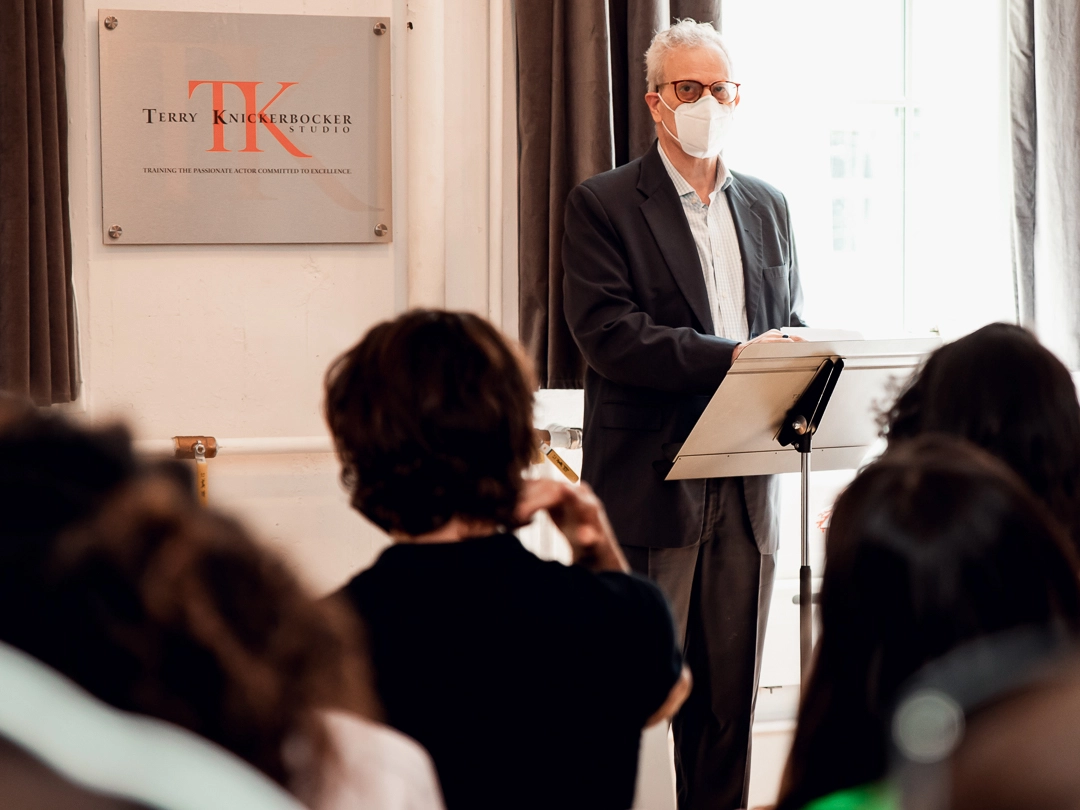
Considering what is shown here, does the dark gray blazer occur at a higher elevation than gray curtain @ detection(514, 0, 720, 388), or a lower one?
lower

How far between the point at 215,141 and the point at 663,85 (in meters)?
1.02

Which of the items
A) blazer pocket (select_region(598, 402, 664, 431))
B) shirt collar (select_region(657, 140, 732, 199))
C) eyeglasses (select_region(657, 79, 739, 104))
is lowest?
blazer pocket (select_region(598, 402, 664, 431))

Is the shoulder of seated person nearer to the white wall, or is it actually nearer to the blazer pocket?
the blazer pocket

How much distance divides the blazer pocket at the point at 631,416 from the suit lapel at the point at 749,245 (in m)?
0.28

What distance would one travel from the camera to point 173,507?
1.43 feet

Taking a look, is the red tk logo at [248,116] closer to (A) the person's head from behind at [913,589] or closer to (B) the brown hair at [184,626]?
(A) the person's head from behind at [913,589]

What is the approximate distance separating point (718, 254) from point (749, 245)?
0.22 feet

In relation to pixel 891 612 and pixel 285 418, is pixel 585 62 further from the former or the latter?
pixel 891 612

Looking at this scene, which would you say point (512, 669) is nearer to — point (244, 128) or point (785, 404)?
point (785, 404)

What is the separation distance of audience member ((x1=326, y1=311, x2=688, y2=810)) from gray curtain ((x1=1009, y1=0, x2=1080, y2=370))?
215 centimetres

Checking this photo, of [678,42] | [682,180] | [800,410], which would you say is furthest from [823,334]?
[678,42]

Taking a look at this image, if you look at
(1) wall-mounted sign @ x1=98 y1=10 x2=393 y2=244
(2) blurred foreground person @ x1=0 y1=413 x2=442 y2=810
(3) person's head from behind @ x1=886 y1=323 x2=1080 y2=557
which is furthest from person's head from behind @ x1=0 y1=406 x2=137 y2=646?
(1) wall-mounted sign @ x1=98 y1=10 x2=393 y2=244

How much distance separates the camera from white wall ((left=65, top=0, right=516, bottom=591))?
2566 mm

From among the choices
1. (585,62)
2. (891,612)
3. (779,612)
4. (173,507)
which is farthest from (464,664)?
(779,612)
